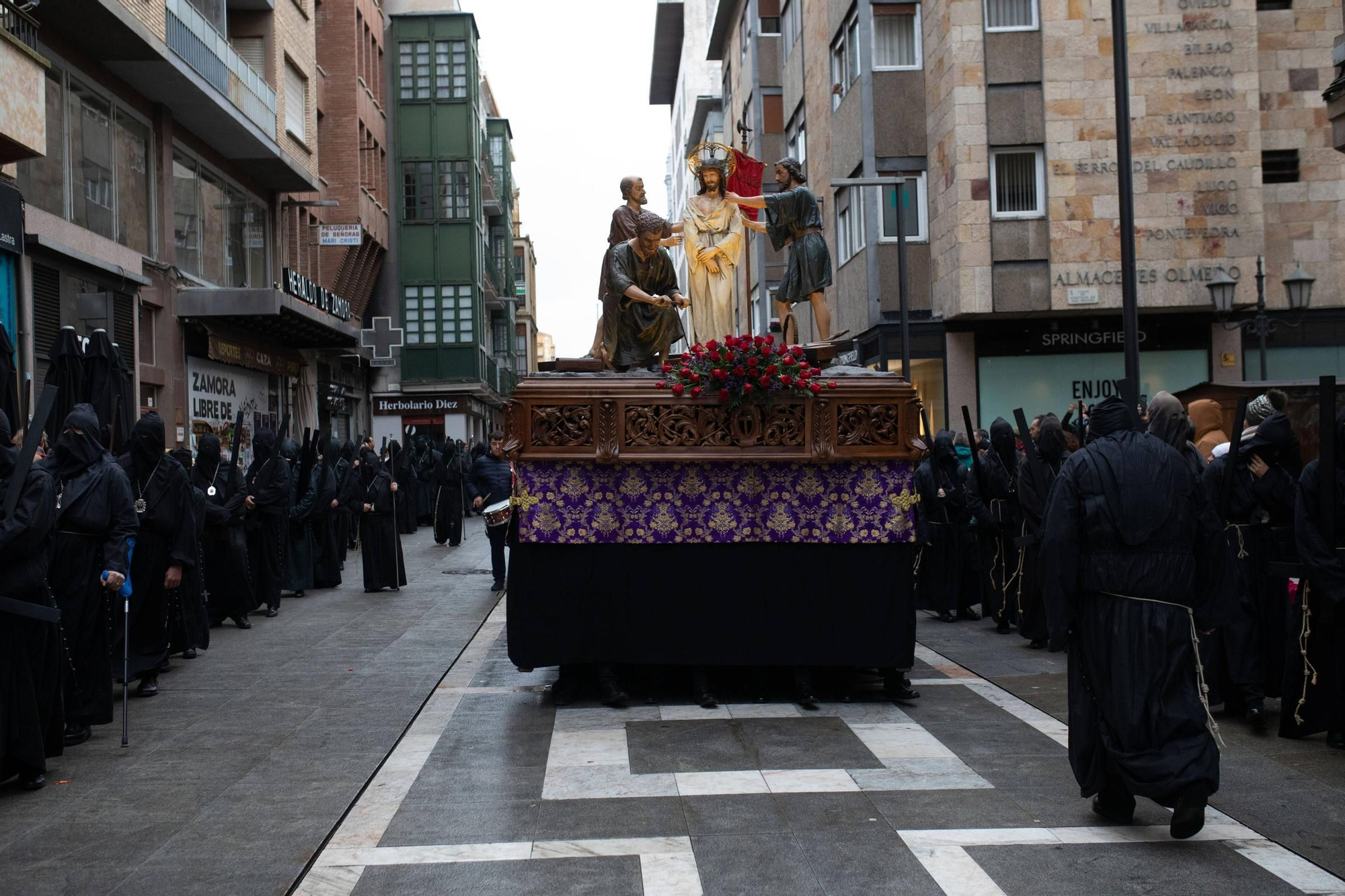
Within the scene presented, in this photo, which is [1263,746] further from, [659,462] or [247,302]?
[247,302]

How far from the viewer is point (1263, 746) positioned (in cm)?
729

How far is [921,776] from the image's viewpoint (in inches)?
263

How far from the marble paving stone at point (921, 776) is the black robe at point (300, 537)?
11297 millimetres

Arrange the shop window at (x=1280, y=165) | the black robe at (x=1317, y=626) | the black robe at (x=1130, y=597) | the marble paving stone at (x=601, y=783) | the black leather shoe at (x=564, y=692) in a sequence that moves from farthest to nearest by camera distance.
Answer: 1. the shop window at (x=1280, y=165)
2. the black leather shoe at (x=564, y=692)
3. the black robe at (x=1317, y=626)
4. the marble paving stone at (x=601, y=783)
5. the black robe at (x=1130, y=597)

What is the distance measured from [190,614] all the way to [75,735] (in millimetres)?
2934

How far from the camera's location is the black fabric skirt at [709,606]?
28.4ft

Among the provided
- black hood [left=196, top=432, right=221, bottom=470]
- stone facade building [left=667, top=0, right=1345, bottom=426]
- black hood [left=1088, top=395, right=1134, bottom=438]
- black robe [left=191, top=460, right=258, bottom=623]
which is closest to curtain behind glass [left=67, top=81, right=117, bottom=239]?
black robe [left=191, top=460, right=258, bottom=623]

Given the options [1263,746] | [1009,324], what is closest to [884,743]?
[1263,746]

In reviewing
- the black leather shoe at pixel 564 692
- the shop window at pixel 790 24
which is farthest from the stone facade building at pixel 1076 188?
the black leather shoe at pixel 564 692

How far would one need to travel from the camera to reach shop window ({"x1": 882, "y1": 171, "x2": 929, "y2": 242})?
25.9 meters

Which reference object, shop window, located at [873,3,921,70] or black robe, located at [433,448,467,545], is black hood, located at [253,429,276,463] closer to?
black robe, located at [433,448,467,545]

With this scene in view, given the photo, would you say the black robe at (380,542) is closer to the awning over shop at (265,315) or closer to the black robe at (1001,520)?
the black robe at (1001,520)

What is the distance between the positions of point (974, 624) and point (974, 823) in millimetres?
7634

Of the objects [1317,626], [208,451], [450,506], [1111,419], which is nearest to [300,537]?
[208,451]
